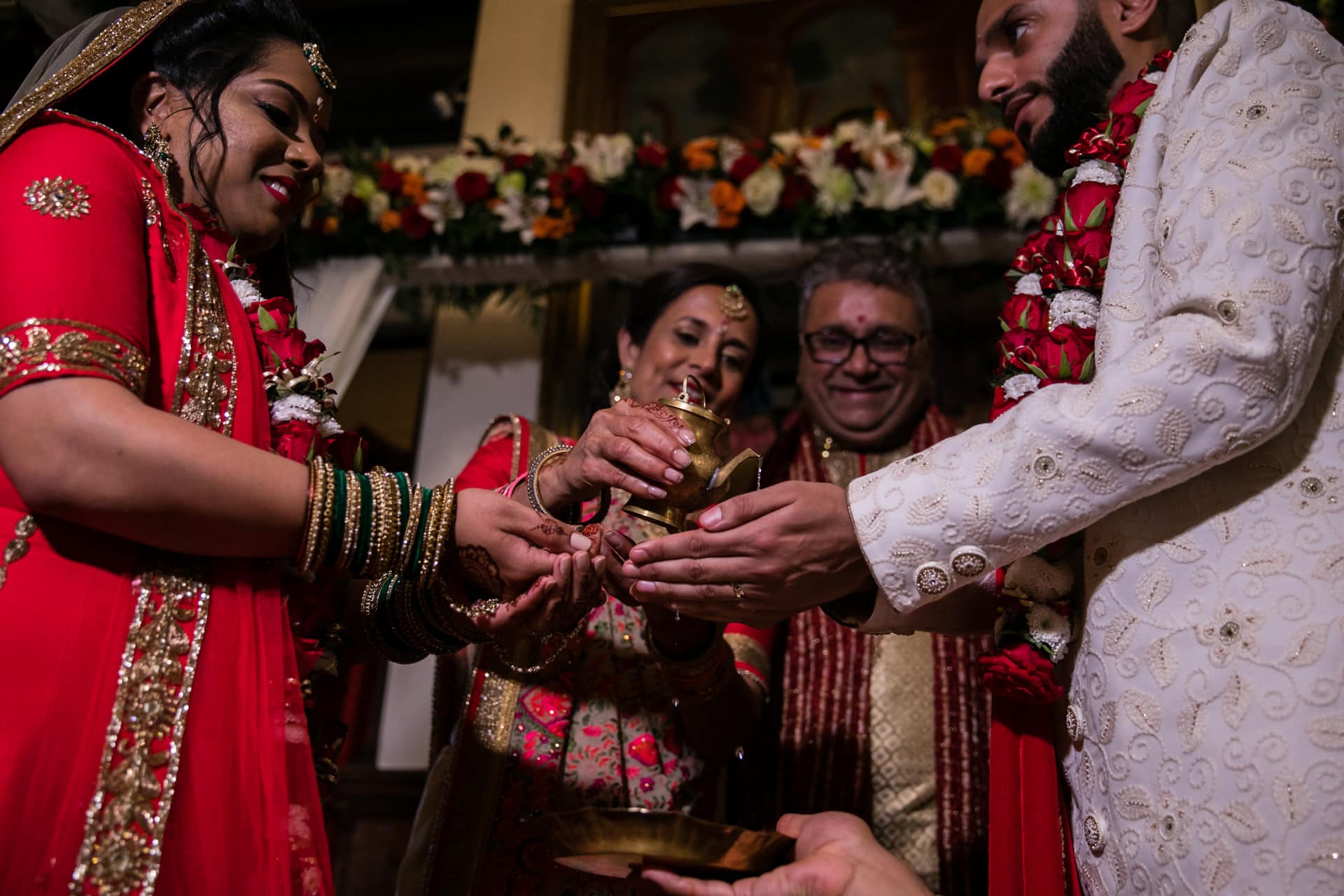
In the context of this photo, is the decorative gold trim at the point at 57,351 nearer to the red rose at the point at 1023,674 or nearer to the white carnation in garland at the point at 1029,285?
the red rose at the point at 1023,674

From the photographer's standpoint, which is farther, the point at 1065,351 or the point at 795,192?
the point at 795,192

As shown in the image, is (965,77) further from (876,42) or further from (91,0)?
(91,0)

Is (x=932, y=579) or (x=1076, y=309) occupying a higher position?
(x=1076, y=309)

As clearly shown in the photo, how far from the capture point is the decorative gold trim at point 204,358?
1425 millimetres

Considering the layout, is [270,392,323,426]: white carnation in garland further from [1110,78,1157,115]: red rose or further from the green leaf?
[1110,78,1157,115]: red rose

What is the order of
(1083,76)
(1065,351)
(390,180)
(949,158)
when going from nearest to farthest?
(1065,351)
(1083,76)
(949,158)
(390,180)

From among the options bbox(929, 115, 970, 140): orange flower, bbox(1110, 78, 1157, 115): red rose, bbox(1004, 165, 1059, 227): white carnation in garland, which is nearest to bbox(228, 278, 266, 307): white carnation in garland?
bbox(1110, 78, 1157, 115): red rose

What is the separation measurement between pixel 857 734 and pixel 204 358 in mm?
1875

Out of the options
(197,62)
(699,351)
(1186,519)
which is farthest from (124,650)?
(699,351)

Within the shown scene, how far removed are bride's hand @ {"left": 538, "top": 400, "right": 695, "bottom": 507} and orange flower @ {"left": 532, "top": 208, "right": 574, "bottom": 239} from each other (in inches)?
80.6

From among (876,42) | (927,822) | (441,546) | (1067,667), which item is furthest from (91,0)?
(876,42)

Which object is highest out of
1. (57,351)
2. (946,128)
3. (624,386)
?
(946,128)

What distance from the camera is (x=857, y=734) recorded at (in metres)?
2.75

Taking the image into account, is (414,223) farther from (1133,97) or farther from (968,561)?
(968,561)
